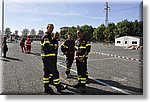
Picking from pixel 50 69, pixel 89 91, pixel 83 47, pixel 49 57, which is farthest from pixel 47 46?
pixel 89 91

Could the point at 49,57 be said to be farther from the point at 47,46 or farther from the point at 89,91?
the point at 89,91

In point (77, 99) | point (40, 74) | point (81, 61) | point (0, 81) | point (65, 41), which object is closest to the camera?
point (77, 99)

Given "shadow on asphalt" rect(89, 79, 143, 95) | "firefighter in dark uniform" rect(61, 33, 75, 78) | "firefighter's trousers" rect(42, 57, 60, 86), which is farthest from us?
"firefighter in dark uniform" rect(61, 33, 75, 78)

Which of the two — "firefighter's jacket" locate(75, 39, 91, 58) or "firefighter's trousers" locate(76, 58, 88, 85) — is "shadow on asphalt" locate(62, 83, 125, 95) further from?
"firefighter's jacket" locate(75, 39, 91, 58)

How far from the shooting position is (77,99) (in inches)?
162

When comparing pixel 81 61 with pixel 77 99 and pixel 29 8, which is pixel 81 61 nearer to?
pixel 77 99

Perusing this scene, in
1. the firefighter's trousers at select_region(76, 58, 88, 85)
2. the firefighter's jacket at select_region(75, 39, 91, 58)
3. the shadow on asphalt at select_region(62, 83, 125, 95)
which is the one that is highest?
the firefighter's jacket at select_region(75, 39, 91, 58)

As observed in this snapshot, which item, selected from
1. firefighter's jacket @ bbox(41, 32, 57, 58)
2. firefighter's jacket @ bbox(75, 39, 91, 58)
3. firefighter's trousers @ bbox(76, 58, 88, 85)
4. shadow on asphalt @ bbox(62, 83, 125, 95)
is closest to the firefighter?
firefighter's jacket @ bbox(41, 32, 57, 58)

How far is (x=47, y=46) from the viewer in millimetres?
4098

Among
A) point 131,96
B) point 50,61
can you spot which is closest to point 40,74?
point 50,61

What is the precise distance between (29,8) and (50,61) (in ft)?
4.29

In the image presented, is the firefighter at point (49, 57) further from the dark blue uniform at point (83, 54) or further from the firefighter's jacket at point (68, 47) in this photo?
the firefighter's jacket at point (68, 47)

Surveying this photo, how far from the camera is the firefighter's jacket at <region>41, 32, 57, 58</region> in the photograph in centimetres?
408

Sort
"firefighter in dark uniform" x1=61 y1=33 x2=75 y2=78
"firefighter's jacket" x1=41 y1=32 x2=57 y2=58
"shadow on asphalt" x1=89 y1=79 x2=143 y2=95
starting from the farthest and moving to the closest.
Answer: "firefighter in dark uniform" x1=61 y1=33 x2=75 y2=78
"shadow on asphalt" x1=89 y1=79 x2=143 y2=95
"firefighter's jacket" x1=41 y1=32 x2=57 y2=58
